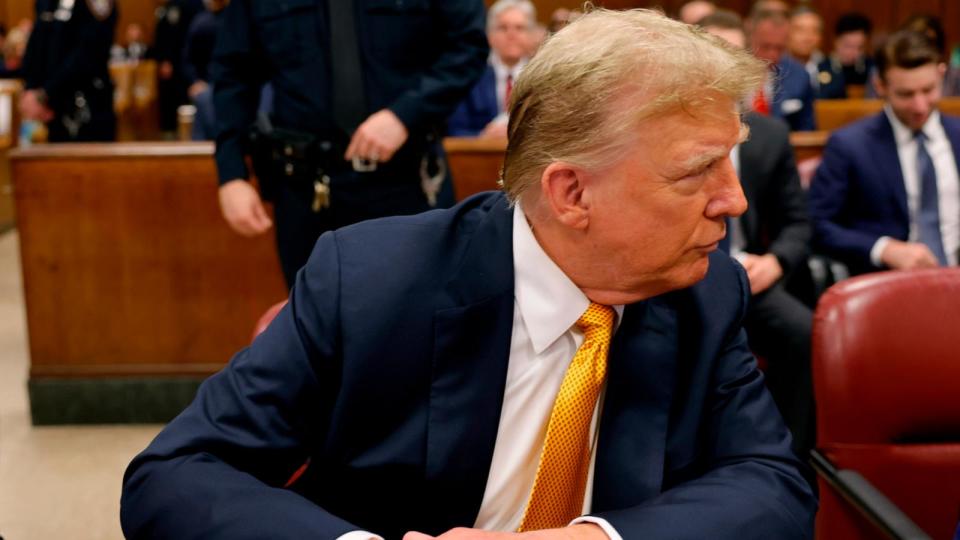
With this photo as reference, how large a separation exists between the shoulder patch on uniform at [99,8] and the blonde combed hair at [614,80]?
4.72m

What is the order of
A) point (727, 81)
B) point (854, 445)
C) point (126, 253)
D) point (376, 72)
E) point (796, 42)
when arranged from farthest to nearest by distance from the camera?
point (796, 42)
point (126, 253)
point (376, 72)
point (854, 445)
point (727, 81)

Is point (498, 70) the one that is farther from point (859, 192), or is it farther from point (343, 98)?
point (343, 98)

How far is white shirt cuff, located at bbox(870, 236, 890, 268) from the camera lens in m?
3.45

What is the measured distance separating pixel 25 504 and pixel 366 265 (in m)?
2.42

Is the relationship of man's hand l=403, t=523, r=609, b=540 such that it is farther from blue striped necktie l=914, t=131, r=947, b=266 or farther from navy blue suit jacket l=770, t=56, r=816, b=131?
navy blue suit jacket l=770, t=56, r=816, b=131

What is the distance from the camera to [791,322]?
322 cm

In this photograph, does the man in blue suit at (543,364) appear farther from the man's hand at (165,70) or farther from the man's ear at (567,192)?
the man's hand at (165,70)

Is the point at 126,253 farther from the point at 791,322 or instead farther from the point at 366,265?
the point at 366,265

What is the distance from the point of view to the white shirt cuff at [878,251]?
11.3ft

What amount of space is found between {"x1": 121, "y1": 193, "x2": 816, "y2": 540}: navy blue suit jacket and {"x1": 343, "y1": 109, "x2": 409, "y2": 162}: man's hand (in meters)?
1.23

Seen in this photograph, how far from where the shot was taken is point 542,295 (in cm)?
129

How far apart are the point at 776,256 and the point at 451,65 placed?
1174 millimetres

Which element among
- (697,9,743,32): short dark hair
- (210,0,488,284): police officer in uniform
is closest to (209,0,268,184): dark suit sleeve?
(210,0,488,284): police officer in uniform

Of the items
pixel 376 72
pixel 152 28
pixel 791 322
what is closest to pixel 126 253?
pixel 376 72
